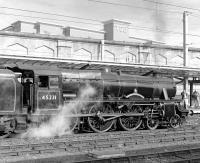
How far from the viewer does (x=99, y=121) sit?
1380cm

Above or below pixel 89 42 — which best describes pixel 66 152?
below

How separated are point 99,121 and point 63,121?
179 cm

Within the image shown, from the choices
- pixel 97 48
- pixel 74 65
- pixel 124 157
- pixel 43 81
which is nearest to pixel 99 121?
pixel 43 81

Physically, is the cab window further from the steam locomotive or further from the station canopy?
the station canopy

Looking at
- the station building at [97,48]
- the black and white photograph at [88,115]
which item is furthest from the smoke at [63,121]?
the station building at [97,48]

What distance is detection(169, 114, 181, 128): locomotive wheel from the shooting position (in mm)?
16172

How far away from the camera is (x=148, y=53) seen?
127ft

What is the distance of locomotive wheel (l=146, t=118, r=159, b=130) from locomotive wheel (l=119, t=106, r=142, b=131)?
521mm

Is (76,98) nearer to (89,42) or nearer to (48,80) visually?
(48,80)

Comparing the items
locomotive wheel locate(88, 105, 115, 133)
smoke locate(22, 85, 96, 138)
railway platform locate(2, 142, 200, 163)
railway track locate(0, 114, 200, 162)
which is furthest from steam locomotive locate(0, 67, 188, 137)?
railway platform locate(2, 142, 200, 163)

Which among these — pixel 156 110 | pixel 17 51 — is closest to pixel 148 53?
pixel 17 51

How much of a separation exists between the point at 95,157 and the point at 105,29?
37.9 m

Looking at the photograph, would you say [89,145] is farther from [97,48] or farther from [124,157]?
[97,48]

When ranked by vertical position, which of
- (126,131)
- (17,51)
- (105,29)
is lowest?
(126,131)
